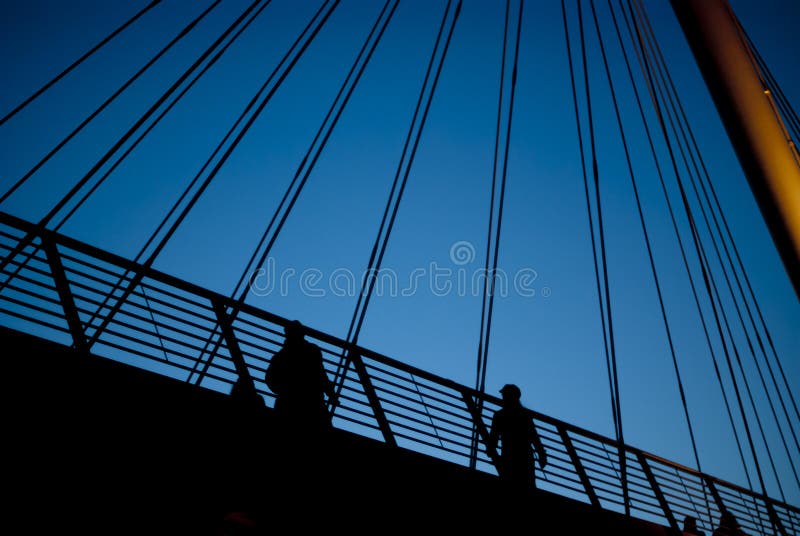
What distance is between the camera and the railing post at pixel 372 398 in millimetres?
3736

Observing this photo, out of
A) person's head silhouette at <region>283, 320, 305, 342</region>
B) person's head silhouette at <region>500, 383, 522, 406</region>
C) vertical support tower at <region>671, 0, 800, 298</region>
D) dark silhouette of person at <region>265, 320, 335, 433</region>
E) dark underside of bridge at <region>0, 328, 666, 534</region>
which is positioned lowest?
dark underside of bridge at <region>0, 328, 666, 534</region>

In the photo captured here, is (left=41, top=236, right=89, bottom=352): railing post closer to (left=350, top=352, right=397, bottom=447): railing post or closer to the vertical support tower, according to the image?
(left=350, top=352, right=397, bottom=447): railing post

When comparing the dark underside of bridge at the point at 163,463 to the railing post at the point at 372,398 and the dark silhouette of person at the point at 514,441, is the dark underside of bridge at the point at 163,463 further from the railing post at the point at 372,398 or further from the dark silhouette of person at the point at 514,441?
the dark silhouette of person at the point at 514,441

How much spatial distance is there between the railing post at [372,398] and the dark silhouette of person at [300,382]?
1.19 feet

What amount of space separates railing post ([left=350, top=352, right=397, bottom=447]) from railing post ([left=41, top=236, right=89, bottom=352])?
177 centimetres

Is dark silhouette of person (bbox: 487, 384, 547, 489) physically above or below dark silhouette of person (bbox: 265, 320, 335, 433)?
above

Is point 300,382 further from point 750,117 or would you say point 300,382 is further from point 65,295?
point 750,117

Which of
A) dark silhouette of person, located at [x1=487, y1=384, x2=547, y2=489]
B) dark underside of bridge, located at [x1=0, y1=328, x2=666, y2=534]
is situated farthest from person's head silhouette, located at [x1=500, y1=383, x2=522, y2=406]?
dark underside of bridge, located at [x1=0, y1=328, x2=666, y2=534]

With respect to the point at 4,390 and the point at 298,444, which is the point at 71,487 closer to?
the point at 4,390

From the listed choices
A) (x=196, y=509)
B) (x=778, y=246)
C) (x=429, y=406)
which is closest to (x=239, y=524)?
(x=196, y=509)

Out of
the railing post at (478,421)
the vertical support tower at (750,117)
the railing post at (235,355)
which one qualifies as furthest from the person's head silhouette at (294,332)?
the vertical support tower at (750,117)

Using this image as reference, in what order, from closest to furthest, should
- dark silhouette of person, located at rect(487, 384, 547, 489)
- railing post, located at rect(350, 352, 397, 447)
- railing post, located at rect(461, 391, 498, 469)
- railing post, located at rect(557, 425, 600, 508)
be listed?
railing post, located at rect(350, 352, 397, 447)
dark silhouette of person, located at rect(487, 384, 547, 489)
railing post, located at rect(461, 391, 498, 469)
railing post, located at rect(557, 425, 600, 508)

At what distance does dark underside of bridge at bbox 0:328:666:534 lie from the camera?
199cm

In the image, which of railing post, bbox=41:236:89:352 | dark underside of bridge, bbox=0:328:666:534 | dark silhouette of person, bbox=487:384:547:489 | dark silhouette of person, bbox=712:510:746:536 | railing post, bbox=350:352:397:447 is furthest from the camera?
dark silhouette of person, bbox=712:510:746:536
